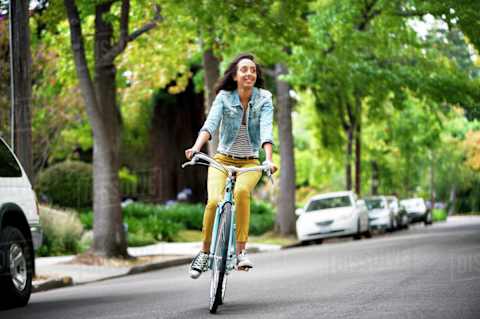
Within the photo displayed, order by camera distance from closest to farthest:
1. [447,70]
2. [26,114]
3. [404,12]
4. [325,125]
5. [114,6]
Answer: [26,114] < [114,6] < [404,12] < [447,70] < [325,125]

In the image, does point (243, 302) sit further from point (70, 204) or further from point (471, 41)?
point (70, 204)

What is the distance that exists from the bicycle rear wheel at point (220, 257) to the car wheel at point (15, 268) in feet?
8.12

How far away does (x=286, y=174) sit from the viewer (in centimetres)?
3269

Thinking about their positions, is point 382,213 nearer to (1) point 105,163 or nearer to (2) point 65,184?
(2) point 65,184

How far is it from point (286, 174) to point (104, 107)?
13162 mm

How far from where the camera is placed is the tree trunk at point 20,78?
16.0 m

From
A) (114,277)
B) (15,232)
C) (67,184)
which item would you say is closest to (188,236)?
(67,184)

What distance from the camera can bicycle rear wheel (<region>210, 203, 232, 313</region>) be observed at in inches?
362

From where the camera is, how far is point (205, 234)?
9.57 meters

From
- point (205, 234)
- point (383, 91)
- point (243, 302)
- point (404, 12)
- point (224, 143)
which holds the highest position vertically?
point (404, 12)

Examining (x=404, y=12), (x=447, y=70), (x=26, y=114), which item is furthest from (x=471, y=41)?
(x=26, y=114)

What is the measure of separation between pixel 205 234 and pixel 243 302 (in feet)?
3.89

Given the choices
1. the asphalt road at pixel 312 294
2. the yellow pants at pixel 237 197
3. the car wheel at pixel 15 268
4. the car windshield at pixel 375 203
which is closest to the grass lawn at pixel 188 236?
the car windshield at pixel 375 203

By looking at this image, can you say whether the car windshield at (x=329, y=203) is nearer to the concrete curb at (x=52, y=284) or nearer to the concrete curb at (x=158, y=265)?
the concrete curb at (x=158, y=265)
